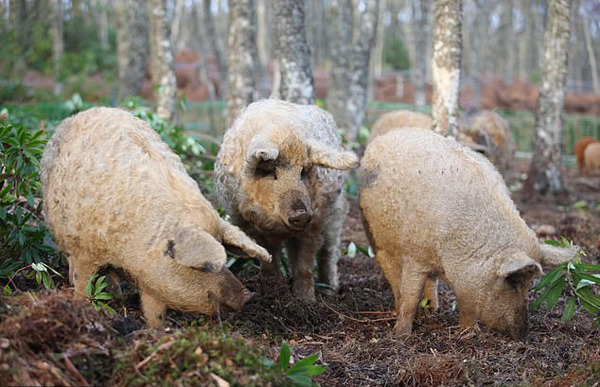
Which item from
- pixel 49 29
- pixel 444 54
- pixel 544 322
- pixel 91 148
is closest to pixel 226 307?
pixel 91 148

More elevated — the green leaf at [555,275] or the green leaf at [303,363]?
the green leaf at [303,363]

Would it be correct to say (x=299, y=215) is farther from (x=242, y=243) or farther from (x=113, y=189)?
(x=113, y=189)

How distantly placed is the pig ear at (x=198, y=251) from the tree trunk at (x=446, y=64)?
15.9 ft

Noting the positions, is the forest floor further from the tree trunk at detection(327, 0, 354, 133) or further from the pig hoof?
the tree trunk at detection(327, 0, 354, 133)

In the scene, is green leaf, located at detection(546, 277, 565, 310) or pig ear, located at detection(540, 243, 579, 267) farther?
green leaf, located at detection(546, 277, 565, 310)

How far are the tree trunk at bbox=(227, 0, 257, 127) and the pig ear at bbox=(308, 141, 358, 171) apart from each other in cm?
487

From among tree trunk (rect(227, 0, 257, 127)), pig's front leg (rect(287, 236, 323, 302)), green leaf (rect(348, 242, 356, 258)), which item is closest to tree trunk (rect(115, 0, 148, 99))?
tree trunk (rect(227, 0, 257, 127))

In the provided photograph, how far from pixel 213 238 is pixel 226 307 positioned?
0.56 metres

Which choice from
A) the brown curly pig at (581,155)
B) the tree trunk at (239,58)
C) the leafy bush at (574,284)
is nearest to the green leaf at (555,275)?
the leafy bush at (574,284)

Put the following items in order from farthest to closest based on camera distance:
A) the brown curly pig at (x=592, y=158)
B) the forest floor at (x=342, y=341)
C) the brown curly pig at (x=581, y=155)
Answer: the brown curly pig at (x=581, y=155) → the brown curly pig at (x=592, y=158) → the forest floor at (x=342, y=341)

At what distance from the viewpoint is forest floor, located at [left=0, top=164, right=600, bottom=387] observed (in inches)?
145

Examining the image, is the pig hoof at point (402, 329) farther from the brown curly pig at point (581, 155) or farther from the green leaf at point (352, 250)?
the brown curly pig at point (581, 155)

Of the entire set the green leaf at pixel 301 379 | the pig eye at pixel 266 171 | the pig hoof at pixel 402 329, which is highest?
the pig eye at pixel 266 171

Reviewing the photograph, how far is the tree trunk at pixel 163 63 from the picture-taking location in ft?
37.9
